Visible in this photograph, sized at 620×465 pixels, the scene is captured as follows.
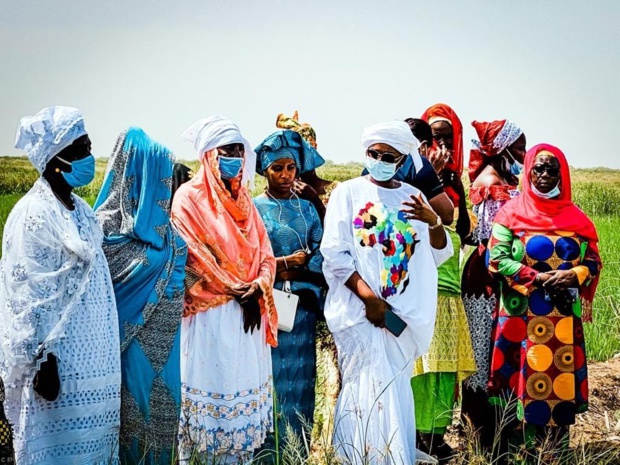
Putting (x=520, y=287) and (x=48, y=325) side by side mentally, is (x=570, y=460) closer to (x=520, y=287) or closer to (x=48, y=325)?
(x=520, y=287)

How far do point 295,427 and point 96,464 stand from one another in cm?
150

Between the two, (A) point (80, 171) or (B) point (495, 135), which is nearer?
(A) point (80, 171)

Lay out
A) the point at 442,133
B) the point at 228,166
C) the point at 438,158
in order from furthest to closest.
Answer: the point at 442,133
the point at 438,158
the point at 228,166

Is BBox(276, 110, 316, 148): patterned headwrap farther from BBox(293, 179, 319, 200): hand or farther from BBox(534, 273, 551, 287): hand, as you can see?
BBox(534, 273, 551, 287): hand

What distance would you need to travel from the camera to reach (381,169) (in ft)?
16.5

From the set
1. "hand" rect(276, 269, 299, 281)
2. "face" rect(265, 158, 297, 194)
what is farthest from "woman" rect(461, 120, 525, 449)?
"face" rect(265, 158, 297, 194)

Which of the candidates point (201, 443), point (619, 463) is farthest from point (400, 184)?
point (619, 463)

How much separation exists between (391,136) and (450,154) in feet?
3.10

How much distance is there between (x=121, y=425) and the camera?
432 cm

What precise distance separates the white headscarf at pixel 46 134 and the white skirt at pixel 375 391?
6.08ft

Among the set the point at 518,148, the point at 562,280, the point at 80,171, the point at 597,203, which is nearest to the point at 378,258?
the point at 562,280

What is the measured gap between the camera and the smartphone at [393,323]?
16.2 feet

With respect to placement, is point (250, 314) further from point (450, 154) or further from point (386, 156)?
point (450, 154)

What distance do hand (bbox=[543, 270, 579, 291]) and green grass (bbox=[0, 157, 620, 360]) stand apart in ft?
4.54
